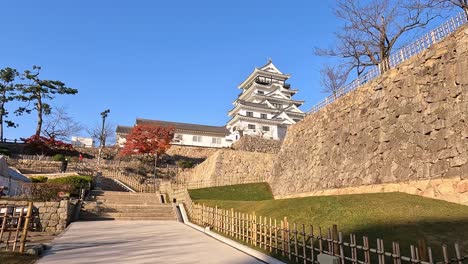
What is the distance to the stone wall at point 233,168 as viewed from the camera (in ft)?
91.6

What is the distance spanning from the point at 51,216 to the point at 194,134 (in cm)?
3869

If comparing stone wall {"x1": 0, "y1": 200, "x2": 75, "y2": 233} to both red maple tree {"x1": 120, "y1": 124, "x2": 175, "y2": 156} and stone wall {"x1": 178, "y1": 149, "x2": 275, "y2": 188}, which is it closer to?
stone wall {"x1": 178, "y1": 149, "x2": 275, "y2": 188}

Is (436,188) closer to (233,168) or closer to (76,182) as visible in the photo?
(233,168)

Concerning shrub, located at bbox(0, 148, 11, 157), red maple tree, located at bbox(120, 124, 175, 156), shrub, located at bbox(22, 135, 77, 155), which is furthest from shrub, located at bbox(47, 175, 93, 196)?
shrub, located at bbox(22, 135, 77, 155)

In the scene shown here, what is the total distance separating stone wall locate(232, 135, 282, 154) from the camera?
3470cm

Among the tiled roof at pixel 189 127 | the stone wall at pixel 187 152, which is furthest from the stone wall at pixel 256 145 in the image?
the tiled roof at pixel 189 127

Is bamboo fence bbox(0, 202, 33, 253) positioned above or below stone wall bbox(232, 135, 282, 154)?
below

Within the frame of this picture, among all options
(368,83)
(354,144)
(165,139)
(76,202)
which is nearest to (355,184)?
(354,144)

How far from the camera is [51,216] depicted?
13.0 metres

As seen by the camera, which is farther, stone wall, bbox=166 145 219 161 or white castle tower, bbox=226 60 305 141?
white castle tower, bbox=226 60 305 141

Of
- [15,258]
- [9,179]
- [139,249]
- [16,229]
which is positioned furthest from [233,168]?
[15,258]

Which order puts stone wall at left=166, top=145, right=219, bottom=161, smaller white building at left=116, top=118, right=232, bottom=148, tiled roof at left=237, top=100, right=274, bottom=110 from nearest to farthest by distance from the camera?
stone wall at left=166, top=145, right=219, bottom=161 < smaller white building at left=116, top=118, right=232, bottom=148 < tiled roof at left=237, top=100, right=274, bottom=110

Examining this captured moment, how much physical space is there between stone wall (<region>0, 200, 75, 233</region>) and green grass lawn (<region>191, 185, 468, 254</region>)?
8.32 meters

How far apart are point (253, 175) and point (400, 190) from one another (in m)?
17.8
